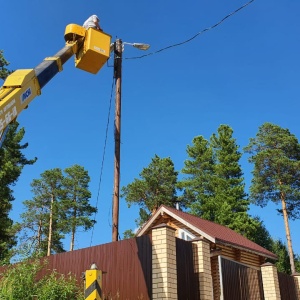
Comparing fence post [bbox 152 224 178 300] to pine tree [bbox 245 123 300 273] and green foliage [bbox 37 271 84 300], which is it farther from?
pine tree [bbox 245 123 300 273]

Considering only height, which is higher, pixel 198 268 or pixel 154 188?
pixel 154 188

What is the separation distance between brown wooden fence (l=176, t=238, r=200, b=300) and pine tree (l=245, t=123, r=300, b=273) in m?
26.2

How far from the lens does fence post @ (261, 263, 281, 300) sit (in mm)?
13344

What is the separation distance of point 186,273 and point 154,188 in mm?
29434

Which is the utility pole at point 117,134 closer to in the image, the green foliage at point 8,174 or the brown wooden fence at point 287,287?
the brown wooden fence at point 287,287

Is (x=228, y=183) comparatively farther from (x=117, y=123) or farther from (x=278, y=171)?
(x=117, y=123)

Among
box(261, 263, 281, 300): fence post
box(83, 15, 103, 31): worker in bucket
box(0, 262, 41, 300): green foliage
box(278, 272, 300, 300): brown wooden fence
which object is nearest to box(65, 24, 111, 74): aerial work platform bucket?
box(83, 15, 103, 31): worker in bucket

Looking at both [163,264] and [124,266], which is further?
[124,266]

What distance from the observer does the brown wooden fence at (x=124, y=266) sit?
28.6ft

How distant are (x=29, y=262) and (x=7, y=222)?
16.7m

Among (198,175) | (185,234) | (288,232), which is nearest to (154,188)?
(198,175)

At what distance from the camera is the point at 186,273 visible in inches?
370

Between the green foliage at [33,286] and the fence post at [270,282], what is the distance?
6.75 m

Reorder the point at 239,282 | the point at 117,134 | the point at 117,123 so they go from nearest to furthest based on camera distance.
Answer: the point at 239,282 < the point at 117,134 < the point at 117,123
